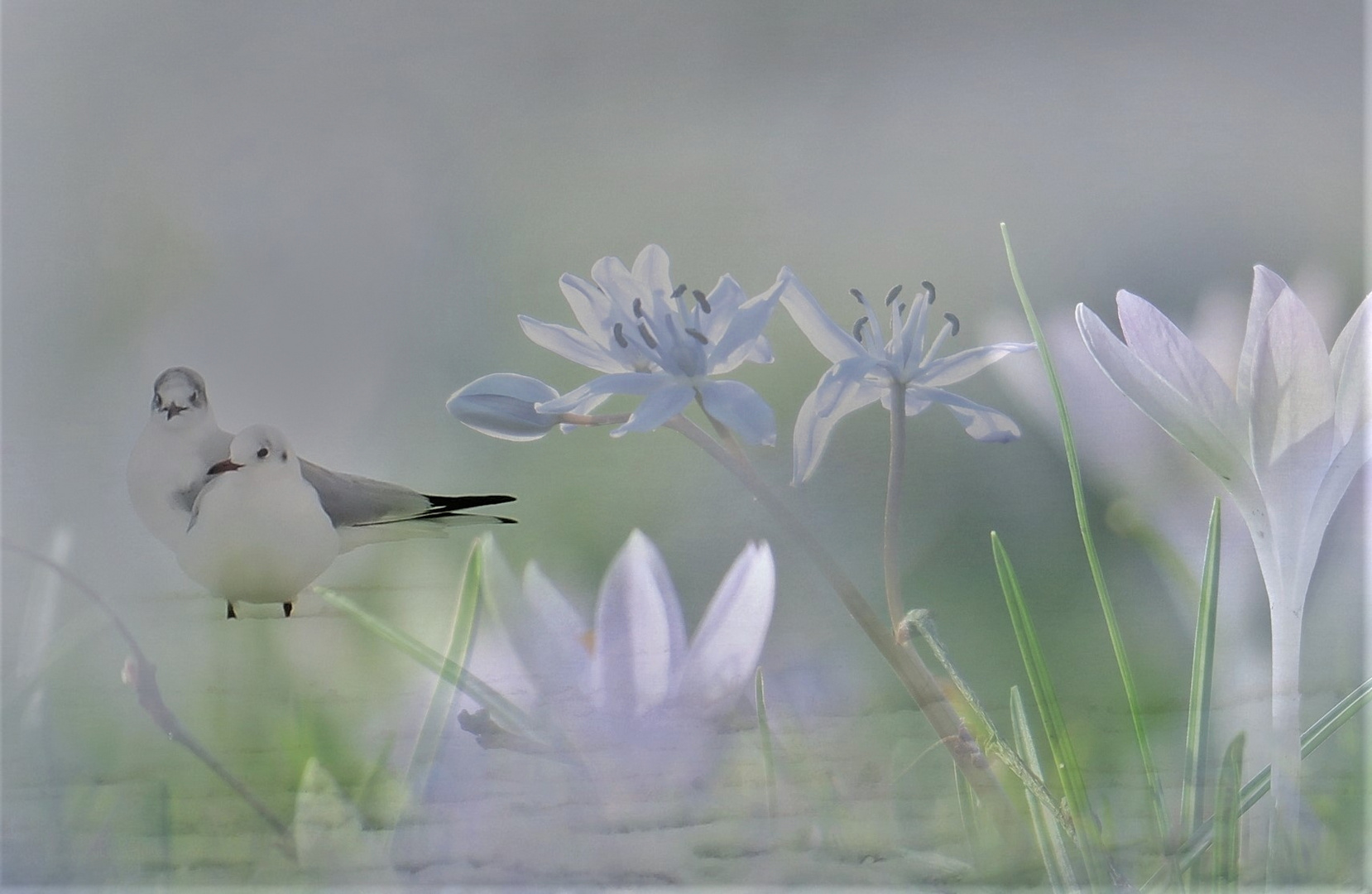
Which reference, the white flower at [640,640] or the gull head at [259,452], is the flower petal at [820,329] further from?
the gull head at [259,452]

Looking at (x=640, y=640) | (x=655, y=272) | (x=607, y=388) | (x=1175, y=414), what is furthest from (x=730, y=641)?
(x=1175, y=414)

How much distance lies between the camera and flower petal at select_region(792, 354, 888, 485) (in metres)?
1.11

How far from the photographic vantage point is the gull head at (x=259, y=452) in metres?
1.12

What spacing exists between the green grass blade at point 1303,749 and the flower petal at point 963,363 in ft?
1.66

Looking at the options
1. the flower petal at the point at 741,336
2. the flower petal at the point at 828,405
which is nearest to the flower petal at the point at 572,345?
the flower petal at the point at 741,336

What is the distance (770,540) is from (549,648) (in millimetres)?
272

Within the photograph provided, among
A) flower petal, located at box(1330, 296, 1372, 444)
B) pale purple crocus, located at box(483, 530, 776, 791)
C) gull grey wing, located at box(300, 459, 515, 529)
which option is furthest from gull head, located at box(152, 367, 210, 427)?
flower petal, located at box(1330, 296, 1372, 444)

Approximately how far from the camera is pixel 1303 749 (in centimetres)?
109

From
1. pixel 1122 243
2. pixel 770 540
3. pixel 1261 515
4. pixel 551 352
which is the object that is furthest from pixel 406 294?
pixel 1261 515

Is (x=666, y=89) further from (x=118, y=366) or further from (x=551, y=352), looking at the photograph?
(x=118, y=366)

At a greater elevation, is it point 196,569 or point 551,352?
point 551,352

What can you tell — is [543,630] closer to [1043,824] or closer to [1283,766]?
[1043,824]

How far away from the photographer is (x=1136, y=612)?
3.59 ft

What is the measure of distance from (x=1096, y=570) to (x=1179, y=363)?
0.24 m
